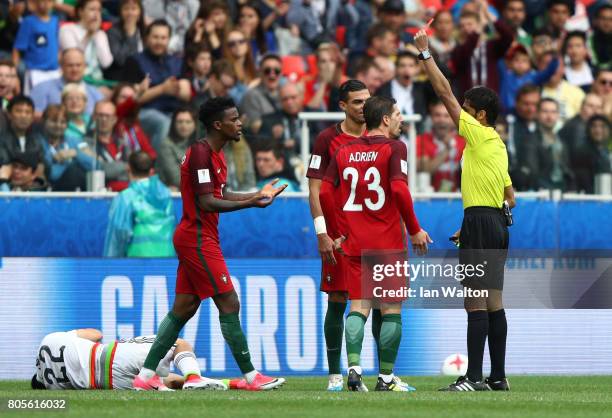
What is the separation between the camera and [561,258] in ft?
43.2

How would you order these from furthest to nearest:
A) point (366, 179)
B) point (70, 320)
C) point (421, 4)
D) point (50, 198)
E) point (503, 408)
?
point (421, 4), point (50, 198), point (70, 320), point (366, 179), point (503, 408)

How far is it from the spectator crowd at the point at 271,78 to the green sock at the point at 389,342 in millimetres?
5243

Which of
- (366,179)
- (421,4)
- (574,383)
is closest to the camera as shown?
(366,179)

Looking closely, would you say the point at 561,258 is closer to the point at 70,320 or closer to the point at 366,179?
the point at 366,179

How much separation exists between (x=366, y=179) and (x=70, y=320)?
393 cm

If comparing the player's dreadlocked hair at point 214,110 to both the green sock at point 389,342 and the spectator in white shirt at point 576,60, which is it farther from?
the spectator in white shirt at point 576,60

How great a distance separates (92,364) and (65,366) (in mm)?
207

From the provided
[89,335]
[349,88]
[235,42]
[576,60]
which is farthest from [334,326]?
[576,60]

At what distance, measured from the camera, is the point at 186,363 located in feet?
35.8

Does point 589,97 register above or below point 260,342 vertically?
above

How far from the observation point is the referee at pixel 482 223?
400 inches

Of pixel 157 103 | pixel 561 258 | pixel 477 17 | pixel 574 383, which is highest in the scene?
pixel 477 17

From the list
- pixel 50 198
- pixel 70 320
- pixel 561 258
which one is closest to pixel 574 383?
pixel 561 258
